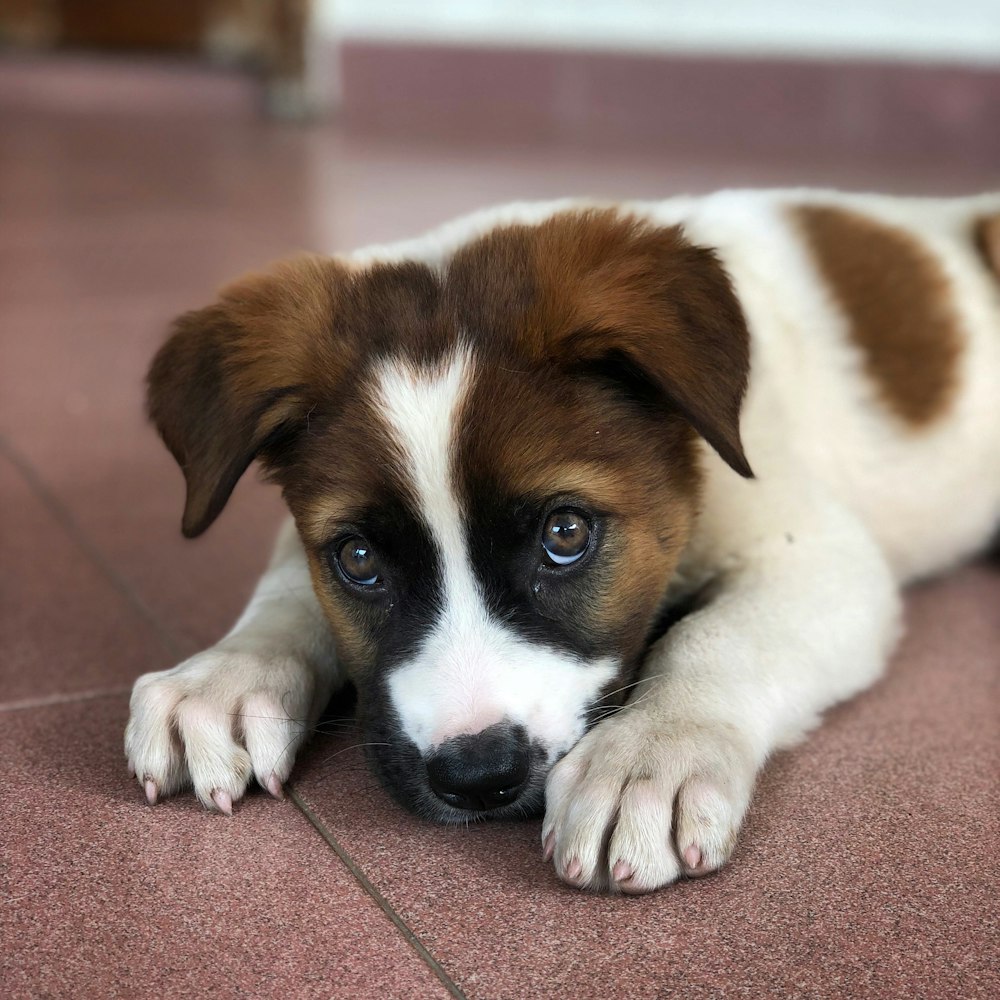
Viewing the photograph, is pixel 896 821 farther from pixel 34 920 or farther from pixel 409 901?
pixel 34 920

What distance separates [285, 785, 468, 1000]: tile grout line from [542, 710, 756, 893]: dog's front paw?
0.23 metres

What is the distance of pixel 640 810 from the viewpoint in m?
1.99

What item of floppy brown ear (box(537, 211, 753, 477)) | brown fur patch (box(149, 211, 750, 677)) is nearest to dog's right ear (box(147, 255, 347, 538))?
brown fur patch (box(149, 211, 750, 677))

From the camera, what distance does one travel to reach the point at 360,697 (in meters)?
2.38

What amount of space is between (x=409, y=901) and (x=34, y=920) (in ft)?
1.72

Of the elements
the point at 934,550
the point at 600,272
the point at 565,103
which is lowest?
the point at 565,103

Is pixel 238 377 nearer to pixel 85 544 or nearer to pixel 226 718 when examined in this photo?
pixel 226 718

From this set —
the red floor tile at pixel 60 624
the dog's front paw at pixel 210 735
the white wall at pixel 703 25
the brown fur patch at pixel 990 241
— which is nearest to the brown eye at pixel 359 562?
the dog's front paw at pixel 210 735

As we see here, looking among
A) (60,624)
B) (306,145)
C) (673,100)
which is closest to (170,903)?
(60,624)

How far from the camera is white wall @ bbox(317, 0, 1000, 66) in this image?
34.0 feet

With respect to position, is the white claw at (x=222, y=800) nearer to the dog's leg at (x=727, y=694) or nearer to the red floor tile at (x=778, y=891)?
the red floor tile at (x=778, y=891)

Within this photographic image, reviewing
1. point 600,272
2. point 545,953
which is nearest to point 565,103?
point 600,272

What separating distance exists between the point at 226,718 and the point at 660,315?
3.17ft

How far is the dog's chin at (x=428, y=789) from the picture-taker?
211 cm
